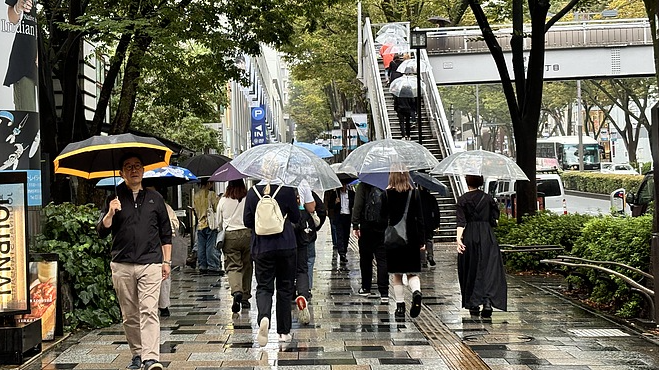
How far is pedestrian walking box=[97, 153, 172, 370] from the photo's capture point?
706 cm

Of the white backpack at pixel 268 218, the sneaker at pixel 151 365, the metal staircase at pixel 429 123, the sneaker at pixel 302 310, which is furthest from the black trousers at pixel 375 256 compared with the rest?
the metal staircase at pixel 429 123

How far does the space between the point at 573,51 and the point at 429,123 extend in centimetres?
587

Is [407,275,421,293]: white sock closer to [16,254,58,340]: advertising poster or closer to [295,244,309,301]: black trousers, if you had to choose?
[295,244,309,301]: black trousers

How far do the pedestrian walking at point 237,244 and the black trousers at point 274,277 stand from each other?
2441 millimetres

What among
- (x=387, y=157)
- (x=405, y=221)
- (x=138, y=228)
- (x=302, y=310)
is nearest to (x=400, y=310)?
(x=405, y=221)

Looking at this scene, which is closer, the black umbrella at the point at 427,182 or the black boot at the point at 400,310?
the black boot at the point at 400,310

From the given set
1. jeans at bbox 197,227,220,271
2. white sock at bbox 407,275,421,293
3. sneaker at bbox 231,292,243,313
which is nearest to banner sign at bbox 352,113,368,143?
jeans at bbox 197,227,220,271

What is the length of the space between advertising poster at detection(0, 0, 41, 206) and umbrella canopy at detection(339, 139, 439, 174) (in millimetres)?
4269

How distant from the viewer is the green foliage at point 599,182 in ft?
137

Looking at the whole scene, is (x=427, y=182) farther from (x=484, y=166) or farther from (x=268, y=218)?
(x=268, y=218)

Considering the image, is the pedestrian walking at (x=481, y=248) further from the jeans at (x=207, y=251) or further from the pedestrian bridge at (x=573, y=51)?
the pedestrian bridge at (x=573, y=51)

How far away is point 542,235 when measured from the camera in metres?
15.0

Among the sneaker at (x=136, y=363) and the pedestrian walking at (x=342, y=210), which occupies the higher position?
the pedestrian walking at (x=342, y=210)

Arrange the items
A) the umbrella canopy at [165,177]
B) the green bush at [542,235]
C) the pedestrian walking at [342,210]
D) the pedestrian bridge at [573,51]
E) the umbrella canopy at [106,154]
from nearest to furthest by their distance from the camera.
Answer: the umbrella canopy at [106,154] < the umbrella canopy at [165,177] < the green bush at [542,235] < the pedestrian walking at [342,210] < the pedestrian bridge at [573,51]
